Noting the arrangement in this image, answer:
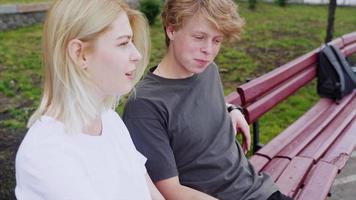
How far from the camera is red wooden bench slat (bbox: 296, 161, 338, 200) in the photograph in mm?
2555

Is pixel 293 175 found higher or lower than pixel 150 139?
lower

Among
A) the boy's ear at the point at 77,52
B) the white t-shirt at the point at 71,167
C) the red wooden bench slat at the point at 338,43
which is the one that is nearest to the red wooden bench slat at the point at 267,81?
the red wooden bench slat at the point at 338,43

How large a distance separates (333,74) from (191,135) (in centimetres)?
292

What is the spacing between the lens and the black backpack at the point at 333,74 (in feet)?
14.4

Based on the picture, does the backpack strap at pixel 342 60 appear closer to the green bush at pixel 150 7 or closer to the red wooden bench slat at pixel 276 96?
the red wooden bench slat at pixel 276 96

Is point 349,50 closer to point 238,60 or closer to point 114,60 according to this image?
point 238,60

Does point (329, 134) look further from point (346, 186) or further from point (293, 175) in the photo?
point (293, 175)

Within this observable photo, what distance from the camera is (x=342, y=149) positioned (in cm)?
325

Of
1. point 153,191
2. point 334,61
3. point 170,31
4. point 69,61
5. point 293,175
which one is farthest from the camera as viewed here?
point 334,61

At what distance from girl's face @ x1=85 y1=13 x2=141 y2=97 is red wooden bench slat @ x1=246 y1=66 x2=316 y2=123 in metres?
1.85

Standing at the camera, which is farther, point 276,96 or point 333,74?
point 333,74

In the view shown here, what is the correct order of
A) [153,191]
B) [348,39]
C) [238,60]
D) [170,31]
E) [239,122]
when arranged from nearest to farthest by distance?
[153,191] → [170,31] → [239,122] → [348,39] → [238,60]

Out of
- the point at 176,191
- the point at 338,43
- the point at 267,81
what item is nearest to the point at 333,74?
the point at 338,43

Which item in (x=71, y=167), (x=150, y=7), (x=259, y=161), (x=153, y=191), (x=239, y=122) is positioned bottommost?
(x=150, y=7)
